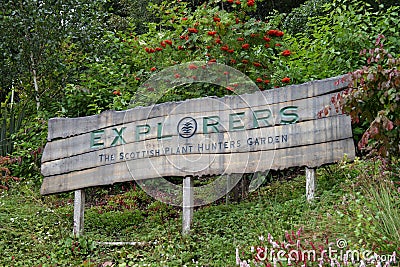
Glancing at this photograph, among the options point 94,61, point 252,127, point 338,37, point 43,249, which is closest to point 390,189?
point 252,127

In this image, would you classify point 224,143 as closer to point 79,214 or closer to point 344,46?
point 79,214

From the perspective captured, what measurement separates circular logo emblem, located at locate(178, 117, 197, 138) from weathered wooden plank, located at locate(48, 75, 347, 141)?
138mm

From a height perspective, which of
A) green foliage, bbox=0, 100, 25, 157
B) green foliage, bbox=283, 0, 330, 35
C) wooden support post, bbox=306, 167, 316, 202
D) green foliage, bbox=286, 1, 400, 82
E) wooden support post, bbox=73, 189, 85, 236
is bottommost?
wooden support post, bbox=73, 189, 85, 236

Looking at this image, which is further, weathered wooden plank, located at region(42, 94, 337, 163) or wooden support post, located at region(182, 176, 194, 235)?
wooden support post, located at region(182, 176, 194, 235)

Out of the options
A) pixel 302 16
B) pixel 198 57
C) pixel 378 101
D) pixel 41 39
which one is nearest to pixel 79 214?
pixel 198 57

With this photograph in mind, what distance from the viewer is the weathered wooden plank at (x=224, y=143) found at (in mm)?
5371

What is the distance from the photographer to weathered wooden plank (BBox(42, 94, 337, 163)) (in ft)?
18.1

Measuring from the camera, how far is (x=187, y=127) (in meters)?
6.05

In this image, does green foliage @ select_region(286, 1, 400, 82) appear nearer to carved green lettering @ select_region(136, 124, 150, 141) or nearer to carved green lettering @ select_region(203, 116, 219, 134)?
carved green lettering @ select_region(203, 116, 219, 134)

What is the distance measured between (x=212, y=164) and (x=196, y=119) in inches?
21.6

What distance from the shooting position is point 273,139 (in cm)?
561

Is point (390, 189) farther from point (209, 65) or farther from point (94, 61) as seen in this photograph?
point (94, 61)

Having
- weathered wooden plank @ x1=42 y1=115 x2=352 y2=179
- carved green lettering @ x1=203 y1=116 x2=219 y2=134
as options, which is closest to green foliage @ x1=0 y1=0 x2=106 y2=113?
weathered wooden plank @ x1=42 y1=115 x2=352 y2=179

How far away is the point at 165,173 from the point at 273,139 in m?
1.26
